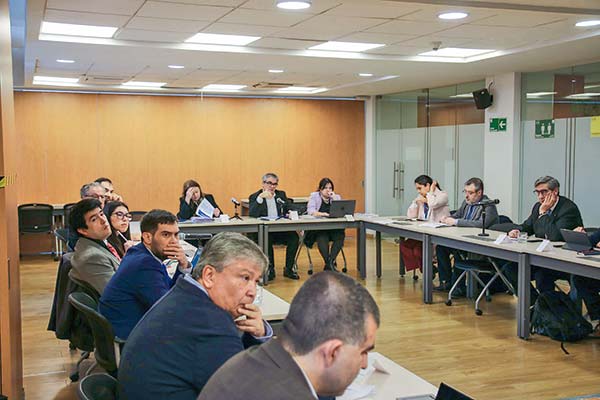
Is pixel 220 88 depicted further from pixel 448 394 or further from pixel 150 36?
pixel 448 394

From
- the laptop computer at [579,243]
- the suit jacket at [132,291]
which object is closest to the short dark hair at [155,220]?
the suit jacket at [132,291]

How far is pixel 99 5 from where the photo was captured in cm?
518

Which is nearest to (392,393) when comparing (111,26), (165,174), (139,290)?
(139,290)

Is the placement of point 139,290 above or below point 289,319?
below

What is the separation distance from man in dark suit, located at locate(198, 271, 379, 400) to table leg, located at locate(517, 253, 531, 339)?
4.63 meters

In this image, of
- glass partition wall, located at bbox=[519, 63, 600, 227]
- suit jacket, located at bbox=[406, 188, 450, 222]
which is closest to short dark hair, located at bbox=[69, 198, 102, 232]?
suit jacket, located at bbox=[406, 188, 450, 222]

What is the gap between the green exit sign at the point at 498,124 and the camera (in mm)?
9344

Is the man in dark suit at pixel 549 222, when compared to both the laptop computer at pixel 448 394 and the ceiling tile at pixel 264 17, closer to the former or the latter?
the ceiling tile at pixel 264 17

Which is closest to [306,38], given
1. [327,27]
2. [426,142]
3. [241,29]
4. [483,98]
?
[327,27]

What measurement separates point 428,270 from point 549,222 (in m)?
1.42

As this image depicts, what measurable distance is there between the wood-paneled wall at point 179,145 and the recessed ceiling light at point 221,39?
473 centimetres

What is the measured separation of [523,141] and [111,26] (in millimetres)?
5686

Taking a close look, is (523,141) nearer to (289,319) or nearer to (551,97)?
(551,97)

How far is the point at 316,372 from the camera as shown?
1.55m
